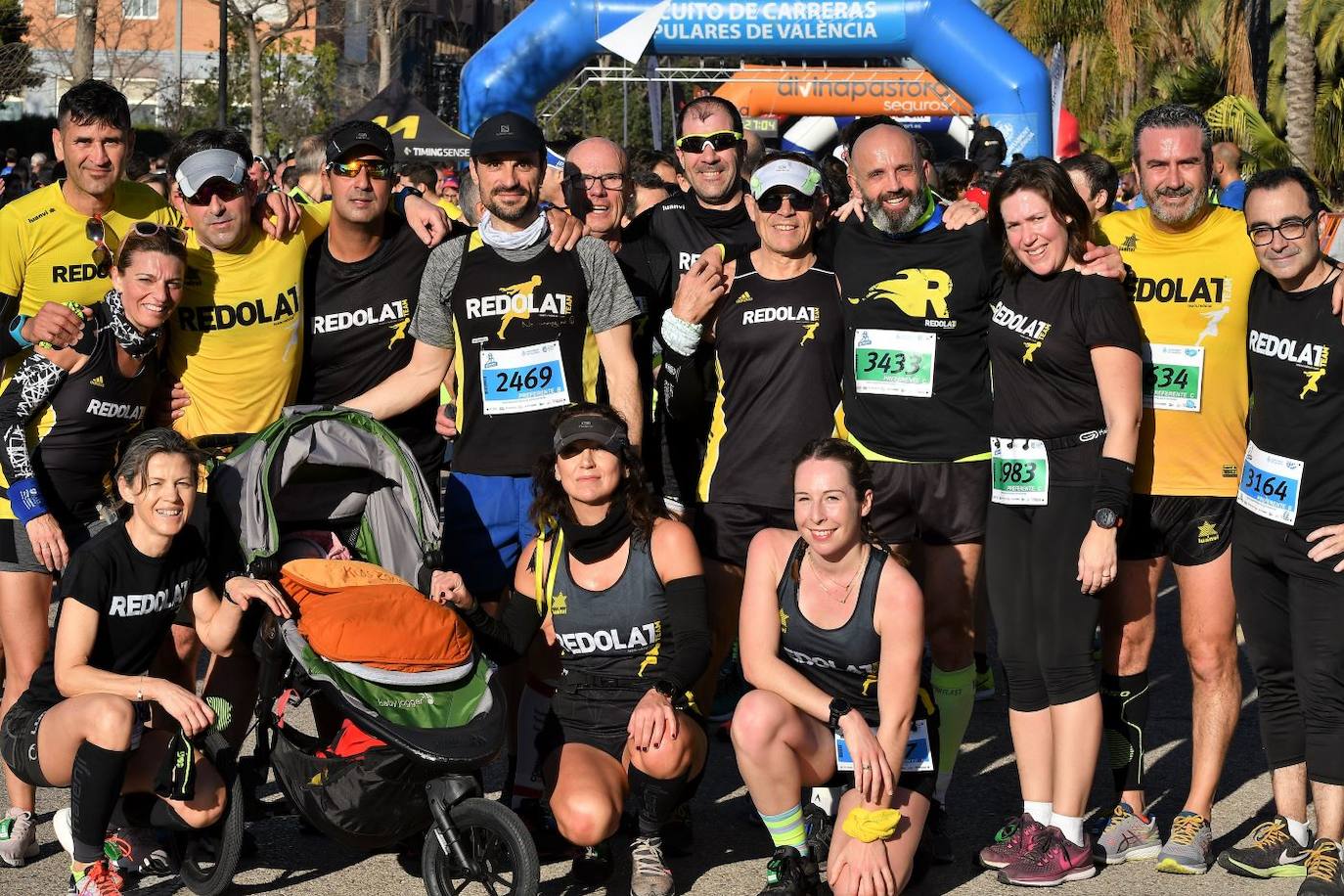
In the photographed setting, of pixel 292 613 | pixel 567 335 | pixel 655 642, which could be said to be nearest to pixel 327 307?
pixel 567 335

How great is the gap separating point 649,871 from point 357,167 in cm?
248

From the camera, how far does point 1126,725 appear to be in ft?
17.2

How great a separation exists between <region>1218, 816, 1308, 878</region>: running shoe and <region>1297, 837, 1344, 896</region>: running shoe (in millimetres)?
120

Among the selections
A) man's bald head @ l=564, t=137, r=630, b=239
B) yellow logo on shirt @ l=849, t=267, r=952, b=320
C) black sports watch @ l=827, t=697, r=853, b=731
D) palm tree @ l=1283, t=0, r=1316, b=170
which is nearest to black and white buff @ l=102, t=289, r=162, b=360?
man's bald head @ l=564, t=137, r=630, b=239

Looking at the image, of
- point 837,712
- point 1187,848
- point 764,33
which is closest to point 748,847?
point 837,712

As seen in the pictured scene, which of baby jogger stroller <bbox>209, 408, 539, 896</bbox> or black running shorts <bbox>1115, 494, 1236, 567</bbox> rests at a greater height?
black running shorts <bbox>1115, 494, 1236, 567</bbox>

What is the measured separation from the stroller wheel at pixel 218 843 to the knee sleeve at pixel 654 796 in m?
1.16

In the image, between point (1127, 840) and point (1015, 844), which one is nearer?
point (1015, 844)

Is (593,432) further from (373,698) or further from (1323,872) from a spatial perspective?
(1323,872)

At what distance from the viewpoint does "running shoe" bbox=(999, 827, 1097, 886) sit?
15.8 ft

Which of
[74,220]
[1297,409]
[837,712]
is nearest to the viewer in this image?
[837,712]

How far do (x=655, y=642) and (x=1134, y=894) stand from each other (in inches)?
62.8

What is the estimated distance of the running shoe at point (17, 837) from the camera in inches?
194

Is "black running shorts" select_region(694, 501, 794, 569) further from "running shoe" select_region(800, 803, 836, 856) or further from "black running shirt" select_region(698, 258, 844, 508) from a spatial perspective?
"running shoe" select_region(800, 803, 836, 856)
